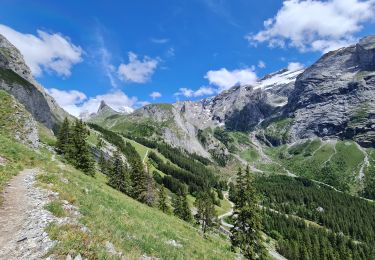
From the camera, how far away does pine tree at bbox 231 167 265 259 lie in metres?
45.5

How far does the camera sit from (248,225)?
153 ft

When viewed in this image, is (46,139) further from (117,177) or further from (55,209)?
(55,209)

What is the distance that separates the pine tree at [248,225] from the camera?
4547cm

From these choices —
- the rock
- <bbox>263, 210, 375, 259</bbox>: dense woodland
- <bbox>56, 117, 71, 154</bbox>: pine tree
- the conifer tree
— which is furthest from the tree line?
<bbox>263, 210, 375, 259</bbox>: dense woodland

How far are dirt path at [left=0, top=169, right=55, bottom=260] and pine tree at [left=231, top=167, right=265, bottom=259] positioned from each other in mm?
32521

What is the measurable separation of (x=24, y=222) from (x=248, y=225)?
36934mm

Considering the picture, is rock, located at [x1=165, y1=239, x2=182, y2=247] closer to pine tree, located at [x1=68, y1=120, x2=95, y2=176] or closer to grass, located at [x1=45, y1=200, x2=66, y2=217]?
grass, located at [x1=45, y1=200, x2=66, y2=217]

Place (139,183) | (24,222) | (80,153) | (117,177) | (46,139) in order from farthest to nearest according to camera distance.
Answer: (46,139) → (139,183) → (117,177) → (80,153) → (24,222)

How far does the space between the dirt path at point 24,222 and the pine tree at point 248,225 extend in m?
32.5

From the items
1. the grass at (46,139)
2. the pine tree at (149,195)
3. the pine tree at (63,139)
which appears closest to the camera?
the pine tree at (63,139)

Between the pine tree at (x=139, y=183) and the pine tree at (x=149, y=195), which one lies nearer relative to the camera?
the pine tree at (x=139, y=183)

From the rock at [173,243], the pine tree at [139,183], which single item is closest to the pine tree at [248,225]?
the rock at [173,243]

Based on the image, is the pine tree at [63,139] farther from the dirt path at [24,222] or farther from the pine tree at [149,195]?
the dirt path at [24,222]

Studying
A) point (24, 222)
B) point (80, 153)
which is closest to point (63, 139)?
point (80, 153)
